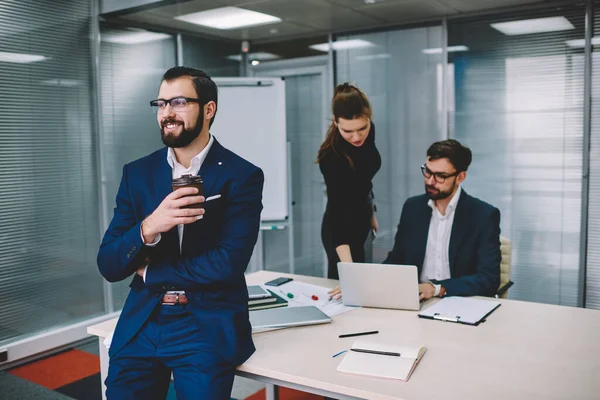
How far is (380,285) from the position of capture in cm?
241

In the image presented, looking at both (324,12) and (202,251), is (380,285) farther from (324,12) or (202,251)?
(324,12)

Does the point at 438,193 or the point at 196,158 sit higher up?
the point at 196,158

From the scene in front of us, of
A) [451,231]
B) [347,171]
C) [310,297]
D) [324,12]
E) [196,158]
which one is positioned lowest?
[310,297]

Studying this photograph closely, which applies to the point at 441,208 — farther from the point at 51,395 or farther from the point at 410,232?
the point at 51,395

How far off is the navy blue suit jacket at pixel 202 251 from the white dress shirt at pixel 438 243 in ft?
4.19

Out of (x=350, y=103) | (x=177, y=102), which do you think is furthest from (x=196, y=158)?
(x=350, y=103)

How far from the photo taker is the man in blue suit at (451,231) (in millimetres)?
2773

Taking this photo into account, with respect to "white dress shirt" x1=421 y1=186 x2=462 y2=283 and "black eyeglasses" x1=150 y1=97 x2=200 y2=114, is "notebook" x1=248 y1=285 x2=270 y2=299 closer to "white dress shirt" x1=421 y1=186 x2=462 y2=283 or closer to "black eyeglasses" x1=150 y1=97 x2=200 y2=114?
"white dress shirt" x1=421 y1=186 x2=462 y2=283

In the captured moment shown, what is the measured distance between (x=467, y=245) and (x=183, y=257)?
1534 mm

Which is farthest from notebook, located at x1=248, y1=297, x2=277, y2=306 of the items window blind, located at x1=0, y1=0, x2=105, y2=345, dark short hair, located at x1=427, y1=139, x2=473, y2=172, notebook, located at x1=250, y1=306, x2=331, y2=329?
window blind, located at x1=0, y1=0, x2=105, y2=345

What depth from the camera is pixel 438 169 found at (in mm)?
2855

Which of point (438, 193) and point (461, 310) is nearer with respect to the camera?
point (461, 310)

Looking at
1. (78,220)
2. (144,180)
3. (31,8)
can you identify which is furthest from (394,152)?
(144,180)

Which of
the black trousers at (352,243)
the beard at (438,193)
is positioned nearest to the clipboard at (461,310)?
the beard at (438,193)
